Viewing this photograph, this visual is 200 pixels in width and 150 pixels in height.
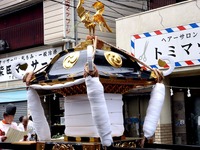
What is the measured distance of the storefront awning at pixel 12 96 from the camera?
15.0 m

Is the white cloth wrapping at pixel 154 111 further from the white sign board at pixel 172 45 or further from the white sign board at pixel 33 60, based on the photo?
the white sign board at pixel 33 60

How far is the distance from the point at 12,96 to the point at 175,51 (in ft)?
25.7

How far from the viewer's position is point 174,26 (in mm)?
10633

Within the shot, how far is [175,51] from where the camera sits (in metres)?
10.4

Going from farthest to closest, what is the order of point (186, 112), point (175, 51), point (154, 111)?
1. point (186, 112)
2. point (175, 51)
3. point (154, 111)

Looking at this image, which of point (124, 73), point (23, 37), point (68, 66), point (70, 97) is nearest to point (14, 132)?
point (70, 97)

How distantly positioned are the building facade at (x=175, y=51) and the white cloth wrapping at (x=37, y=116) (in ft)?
19.2

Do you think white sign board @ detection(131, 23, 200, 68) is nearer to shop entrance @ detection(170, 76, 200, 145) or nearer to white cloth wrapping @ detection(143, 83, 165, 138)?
shop entrance @ detection(170, 76, 200, 145)

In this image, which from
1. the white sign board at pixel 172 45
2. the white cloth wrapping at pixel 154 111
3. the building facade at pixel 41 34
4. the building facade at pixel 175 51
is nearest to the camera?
the white cloth wrapping at pixel 154 111

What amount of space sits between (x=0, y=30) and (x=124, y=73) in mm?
12682

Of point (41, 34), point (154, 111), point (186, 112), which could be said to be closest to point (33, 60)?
point (41, 34)

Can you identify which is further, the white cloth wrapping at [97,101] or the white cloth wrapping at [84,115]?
the white cloth wrapping at [84,115]

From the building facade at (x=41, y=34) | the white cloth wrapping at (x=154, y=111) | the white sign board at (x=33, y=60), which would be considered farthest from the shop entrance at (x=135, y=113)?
the white cloth wrapping at (x=154, y=111)

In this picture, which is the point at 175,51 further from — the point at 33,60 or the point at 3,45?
the point at 3,45
